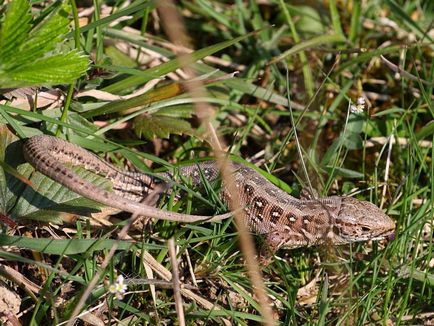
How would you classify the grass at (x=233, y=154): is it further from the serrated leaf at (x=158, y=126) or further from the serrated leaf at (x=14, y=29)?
the serrated leaf at (x=14, y=29)

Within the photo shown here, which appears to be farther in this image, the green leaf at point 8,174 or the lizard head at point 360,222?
the lizard head at point 360,222

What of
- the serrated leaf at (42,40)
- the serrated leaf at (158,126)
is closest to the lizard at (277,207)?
the serrated leaf at (158,126)

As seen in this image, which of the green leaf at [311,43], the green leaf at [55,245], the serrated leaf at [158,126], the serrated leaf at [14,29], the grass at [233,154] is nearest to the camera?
the serrated leaf at [14,29]

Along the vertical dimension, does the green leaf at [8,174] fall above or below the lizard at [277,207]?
above

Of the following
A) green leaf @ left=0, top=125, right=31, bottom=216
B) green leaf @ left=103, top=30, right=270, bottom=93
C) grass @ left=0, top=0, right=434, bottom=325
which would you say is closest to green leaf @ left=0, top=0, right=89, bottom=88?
grass @ left=0, top=0, right=434, bottom=325

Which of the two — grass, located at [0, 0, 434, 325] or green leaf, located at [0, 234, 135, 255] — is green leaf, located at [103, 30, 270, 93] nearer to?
grass, located at [0, 0, 434, 325]

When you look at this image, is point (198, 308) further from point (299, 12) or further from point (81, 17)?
point (299, 12)

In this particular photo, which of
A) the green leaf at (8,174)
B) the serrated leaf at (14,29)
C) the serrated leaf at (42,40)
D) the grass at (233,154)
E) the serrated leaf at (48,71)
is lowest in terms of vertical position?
the grass at (233,154)
